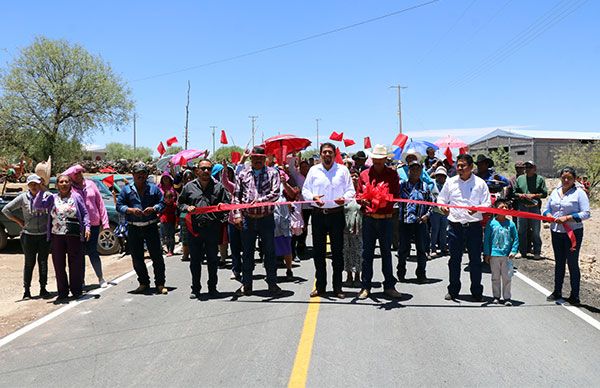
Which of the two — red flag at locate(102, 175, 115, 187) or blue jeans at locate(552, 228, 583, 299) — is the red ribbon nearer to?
blue jeans at locate(552, 228, 583, 299)

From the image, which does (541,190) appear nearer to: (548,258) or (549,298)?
(548,258)

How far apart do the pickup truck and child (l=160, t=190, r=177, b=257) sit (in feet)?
3.69

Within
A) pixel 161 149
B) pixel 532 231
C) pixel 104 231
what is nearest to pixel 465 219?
pixel 532 231

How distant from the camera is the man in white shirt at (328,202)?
7043 mm

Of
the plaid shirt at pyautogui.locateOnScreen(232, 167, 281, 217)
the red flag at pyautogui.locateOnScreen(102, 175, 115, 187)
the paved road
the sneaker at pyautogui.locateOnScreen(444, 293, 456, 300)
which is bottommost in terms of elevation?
the paved road

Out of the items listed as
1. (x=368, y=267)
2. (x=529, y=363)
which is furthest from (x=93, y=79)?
(x=529, y=363)

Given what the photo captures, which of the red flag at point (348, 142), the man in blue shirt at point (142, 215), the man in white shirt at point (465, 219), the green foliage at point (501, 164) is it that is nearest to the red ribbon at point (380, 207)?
the man in white shirt at point (465, 219)

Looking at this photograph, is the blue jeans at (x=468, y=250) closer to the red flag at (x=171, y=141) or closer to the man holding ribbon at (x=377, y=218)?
the man holding ribbon at (x=377, y=218)

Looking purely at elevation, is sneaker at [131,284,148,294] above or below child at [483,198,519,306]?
below

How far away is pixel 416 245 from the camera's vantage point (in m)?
8.55

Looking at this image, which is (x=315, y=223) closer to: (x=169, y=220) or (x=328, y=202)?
(x=328, y=202)

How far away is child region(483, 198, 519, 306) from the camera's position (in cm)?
692

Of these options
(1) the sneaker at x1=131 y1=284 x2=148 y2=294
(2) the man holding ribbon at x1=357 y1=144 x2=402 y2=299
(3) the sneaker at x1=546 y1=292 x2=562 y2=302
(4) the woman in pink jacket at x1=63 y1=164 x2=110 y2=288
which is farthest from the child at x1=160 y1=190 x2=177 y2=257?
(3) the sneaker at x1=546 y1=292 x2=562 y2=302

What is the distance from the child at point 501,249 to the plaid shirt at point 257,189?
295 centimetres
